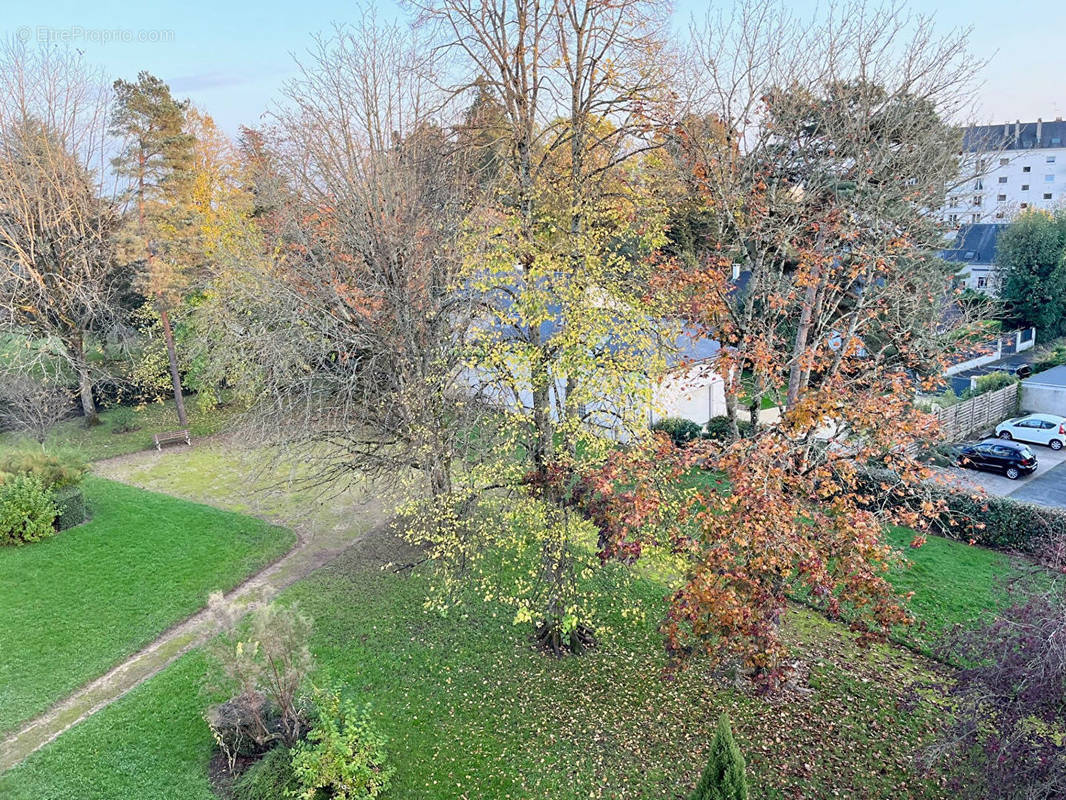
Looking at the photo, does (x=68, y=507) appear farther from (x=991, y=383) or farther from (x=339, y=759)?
(x=991, y=383)

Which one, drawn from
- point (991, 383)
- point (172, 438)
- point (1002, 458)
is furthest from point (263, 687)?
point (991, 383)

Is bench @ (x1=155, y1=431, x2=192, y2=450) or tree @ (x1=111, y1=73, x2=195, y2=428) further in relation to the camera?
bench @ (x1=155, y1=431, x2=192, y2=450)

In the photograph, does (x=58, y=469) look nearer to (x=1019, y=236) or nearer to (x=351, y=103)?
(x=351, y=103)

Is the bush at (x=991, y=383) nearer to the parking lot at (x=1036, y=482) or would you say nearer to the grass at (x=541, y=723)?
the parking lot at (x=1036, y=482)

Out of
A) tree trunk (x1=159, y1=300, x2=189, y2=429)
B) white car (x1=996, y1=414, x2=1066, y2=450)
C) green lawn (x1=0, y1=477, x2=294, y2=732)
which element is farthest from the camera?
tree trunk (x1=159, y1=300, x2=189, y2=429)

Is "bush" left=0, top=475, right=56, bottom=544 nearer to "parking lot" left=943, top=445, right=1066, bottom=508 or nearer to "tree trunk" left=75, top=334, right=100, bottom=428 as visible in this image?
"tree trunk" left=75, top=334, right=100, bottom=428

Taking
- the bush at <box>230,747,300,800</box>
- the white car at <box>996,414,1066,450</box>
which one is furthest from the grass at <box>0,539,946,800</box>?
the white car at <box>996,414,1066,450</box>
